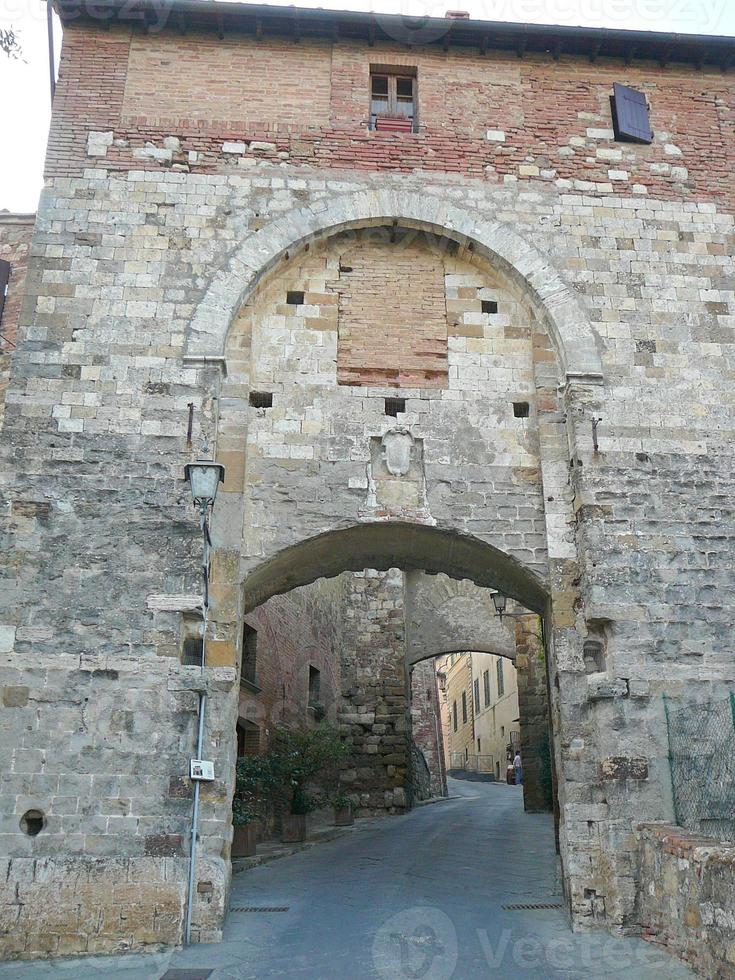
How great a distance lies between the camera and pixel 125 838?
6.88m

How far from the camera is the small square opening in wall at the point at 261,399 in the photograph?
28.1 ft

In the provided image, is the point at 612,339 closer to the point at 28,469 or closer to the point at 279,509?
the point at 279,509

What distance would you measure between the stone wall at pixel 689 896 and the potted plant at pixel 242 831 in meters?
4.83

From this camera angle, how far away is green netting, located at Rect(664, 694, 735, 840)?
7164mm

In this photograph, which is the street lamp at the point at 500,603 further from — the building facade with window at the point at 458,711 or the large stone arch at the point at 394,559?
the building facade with window at the point at 458,711

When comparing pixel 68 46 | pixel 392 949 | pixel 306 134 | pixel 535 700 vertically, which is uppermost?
pixel 68 46

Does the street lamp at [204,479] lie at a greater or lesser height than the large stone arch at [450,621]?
lesser

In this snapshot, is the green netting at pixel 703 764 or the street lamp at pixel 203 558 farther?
the green netting at pixel 703 764

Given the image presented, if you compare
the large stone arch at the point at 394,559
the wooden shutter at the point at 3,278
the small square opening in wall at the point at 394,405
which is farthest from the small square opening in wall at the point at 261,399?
the wooden shutter at the point at 3,278

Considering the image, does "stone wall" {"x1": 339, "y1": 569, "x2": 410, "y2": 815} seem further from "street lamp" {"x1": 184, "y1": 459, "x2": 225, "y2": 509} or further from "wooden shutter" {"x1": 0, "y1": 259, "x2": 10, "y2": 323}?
"street lamp" {"x1": 184, "y1": 459, "x2": 225, "y2": 509}

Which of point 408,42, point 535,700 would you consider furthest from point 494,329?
point 535,700

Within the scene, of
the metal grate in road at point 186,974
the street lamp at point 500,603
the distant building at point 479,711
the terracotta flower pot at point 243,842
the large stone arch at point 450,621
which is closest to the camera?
the metal grate in road at point 186,974

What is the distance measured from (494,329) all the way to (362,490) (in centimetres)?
228

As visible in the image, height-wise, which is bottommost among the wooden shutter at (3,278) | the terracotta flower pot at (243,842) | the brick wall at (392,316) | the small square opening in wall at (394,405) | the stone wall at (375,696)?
the terracotta flower pot at (243,842)
